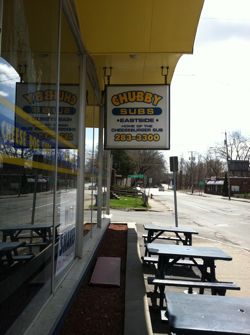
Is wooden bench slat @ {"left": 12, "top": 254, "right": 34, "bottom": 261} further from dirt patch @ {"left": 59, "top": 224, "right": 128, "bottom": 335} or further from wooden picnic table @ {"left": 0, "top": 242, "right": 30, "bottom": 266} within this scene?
dirt patch @ {"left": 59, "top": 224, "right": 128, "bottom": 335}

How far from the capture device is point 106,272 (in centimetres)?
677

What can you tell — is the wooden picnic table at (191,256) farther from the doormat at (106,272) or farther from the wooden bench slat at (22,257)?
the wooden bench slat at (22,257)

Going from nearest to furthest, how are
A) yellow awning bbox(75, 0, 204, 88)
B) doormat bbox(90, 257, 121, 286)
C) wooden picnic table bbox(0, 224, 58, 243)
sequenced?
wooden picnic table bbox(0, 224, 58, 243) < yellow awning bbox(75, 0, 204, 88) < doormat bbox(90, 257, 121, 286)

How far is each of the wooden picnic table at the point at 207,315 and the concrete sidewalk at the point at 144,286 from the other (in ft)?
4.21

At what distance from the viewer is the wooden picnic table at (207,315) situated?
2.67 meters

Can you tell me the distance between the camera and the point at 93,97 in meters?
9.25

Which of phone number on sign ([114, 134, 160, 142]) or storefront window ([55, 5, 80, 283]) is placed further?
phone number on sign ([114, 134, 160, 142])

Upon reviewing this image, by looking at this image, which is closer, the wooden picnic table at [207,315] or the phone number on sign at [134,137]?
the wooden picnic table at [207,315]

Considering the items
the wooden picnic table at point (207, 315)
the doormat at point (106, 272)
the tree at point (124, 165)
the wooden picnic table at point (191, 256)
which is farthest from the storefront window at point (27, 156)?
the tree at point (124, 165)

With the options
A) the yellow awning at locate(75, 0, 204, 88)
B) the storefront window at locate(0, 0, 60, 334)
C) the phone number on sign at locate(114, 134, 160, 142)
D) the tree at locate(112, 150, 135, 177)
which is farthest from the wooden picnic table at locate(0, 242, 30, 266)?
the tree at locate(112, 150, 135, 177)

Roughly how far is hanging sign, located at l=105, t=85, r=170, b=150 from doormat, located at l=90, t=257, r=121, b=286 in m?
2.21

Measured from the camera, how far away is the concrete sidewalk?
4.62 m

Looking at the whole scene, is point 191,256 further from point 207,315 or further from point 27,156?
point 27,156

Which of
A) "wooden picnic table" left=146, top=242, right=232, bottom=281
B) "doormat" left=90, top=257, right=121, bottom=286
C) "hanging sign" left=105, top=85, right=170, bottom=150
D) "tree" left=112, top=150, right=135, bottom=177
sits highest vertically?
"tree" left=112, top=150, right=135, bottom=177
